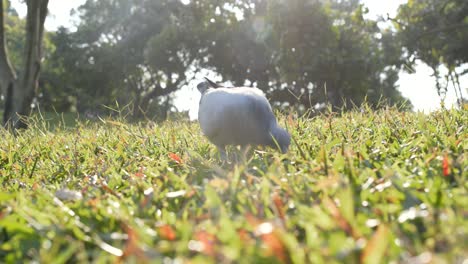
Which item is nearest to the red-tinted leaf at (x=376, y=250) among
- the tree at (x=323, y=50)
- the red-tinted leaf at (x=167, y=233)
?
the red-tinted leaf at (x=167, y=233)

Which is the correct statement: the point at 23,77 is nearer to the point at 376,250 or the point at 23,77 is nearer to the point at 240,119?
the point at 240,119

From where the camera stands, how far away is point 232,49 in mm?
24500

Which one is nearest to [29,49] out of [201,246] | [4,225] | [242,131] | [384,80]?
[242,131]

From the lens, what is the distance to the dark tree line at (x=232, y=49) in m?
16.6

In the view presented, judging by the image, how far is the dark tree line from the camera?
16609mm

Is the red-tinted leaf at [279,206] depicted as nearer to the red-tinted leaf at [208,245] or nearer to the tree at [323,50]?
the red-tinted leaf at [208,245]

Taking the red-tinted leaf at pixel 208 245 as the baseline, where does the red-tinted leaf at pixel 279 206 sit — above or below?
below

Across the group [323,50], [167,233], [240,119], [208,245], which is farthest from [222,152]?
[323,50]

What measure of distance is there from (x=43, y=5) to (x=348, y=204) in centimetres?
1048

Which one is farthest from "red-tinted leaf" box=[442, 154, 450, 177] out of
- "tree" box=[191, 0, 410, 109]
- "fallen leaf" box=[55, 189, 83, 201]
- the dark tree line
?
"tree" box=[191, 0, 410, 109]

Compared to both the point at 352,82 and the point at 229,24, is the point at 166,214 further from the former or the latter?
the point at 229,24

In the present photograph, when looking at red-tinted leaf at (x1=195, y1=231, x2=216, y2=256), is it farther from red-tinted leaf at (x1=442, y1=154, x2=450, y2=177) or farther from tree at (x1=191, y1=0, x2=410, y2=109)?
tree at (x1=191, y1=0, x2=410, y2=109)

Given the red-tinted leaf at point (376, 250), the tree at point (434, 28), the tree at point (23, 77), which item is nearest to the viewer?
the red-tinted leaf at point (376, 250)

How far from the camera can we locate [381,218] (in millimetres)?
1471
